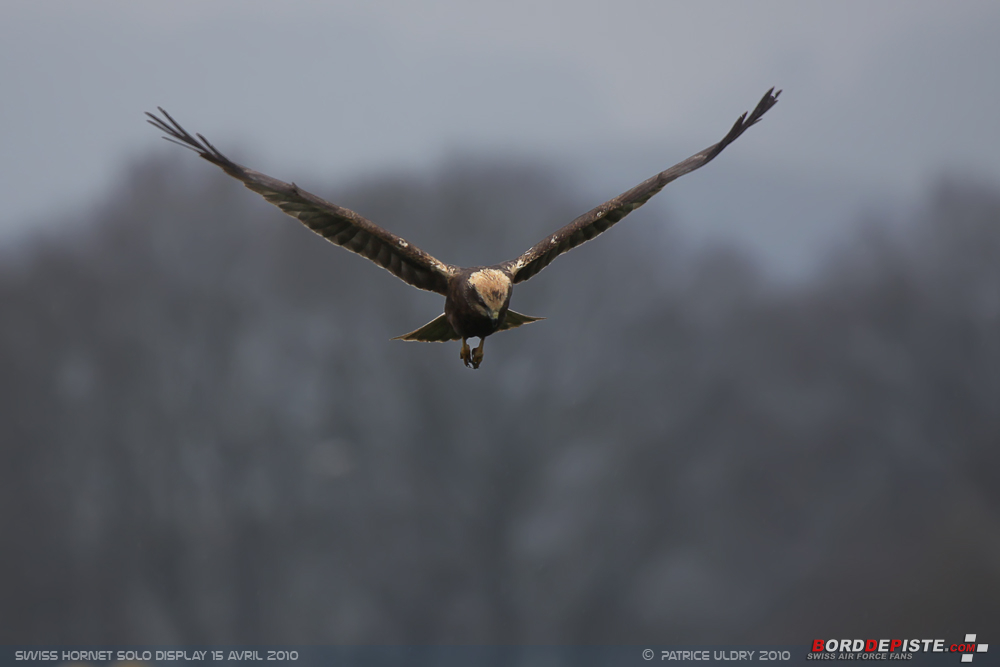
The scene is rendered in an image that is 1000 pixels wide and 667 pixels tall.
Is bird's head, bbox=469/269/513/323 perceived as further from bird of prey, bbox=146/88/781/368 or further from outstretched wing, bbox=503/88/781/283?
outstretched wing, bbox=503/88/781/283

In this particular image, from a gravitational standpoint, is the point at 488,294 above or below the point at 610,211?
below

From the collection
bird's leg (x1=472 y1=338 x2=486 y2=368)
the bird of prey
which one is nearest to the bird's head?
the bird of prey

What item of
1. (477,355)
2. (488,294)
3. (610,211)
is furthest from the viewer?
(610,211)

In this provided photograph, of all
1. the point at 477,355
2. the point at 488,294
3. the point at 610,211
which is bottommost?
the point at 477,355

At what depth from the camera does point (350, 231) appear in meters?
7.11

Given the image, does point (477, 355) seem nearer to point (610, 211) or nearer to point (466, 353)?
point (466, 353)

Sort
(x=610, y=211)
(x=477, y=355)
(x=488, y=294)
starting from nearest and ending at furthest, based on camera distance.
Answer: (x=488, y=294), (x=477, y=355), (x=610, y=211)

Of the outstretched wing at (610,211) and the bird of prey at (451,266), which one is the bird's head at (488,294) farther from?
the outstretched wing at (610,211)

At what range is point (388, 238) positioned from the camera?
691 centimetres

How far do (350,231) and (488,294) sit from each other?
157cm

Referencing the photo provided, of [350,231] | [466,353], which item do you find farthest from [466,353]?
[350,231]

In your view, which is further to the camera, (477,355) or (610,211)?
(610,211)

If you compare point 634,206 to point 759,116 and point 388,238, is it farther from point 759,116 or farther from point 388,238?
point 388,238

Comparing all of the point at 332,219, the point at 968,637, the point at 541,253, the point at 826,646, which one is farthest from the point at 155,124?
the point at 968,637
